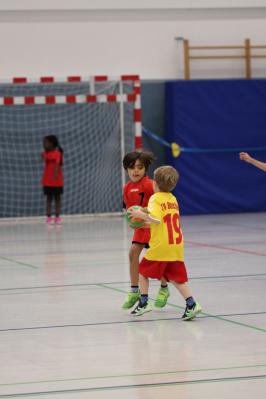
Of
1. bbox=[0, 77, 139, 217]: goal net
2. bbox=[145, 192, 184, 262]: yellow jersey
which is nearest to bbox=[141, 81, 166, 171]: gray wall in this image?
bbox=[0, 77, 139, 217]: goal net

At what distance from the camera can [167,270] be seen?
791 cm

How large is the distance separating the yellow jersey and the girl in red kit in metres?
11.8

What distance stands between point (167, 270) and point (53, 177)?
12.0 m

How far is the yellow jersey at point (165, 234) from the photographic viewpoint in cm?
779

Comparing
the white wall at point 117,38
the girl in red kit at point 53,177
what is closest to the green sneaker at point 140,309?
the girl in red kit at point 53,177

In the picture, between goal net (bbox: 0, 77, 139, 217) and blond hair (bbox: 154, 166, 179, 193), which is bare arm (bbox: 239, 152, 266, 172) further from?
goal net (bbox: 0, 77, 139, 217)

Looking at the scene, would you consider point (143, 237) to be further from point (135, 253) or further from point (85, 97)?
point (85, 97)

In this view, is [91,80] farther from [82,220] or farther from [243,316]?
[243,316]

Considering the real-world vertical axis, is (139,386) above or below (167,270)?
below

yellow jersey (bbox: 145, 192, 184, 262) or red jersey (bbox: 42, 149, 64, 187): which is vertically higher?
yellow jersey (bbox: 145, 192, 184, 262)

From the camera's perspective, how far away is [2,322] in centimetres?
782

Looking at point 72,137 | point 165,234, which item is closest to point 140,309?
point 165,234

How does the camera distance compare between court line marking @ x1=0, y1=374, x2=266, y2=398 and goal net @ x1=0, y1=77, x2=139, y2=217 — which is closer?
court line marking @ x1=0, y1=374, x2=266, y2=398

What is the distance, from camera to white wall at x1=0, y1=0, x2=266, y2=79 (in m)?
21.1
